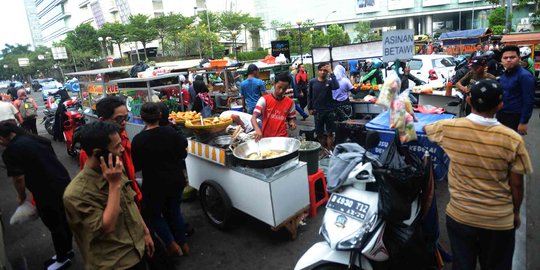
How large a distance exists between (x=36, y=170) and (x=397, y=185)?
3.44 meters

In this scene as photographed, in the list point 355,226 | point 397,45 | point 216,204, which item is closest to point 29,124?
point 216,204

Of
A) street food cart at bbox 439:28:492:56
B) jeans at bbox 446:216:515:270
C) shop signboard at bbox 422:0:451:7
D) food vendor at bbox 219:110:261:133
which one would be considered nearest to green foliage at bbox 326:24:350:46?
shop signboard at bbox 422:0:451:7

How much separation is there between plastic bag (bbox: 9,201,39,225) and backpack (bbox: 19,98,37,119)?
22.7 feet

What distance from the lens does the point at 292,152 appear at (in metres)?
3.75

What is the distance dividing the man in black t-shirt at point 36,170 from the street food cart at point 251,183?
1.67m

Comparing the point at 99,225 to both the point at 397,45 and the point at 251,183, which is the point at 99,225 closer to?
the point at 251,183

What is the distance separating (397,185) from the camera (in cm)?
247

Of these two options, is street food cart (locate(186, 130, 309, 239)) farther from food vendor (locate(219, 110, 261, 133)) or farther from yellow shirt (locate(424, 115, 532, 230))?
yellow shirt (locate(424, 115, 532, 230))

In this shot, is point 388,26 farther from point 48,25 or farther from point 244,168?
point 48,25

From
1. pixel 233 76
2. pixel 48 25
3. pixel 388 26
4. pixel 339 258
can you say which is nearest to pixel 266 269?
pixel 339 258

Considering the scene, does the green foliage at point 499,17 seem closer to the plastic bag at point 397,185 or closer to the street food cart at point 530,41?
the street food cart at point 530,41

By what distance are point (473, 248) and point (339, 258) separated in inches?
38.9

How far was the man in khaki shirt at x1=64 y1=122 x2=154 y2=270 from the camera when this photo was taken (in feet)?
6.55

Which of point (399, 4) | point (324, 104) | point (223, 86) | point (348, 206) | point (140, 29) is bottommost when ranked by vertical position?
point (348, 206)
